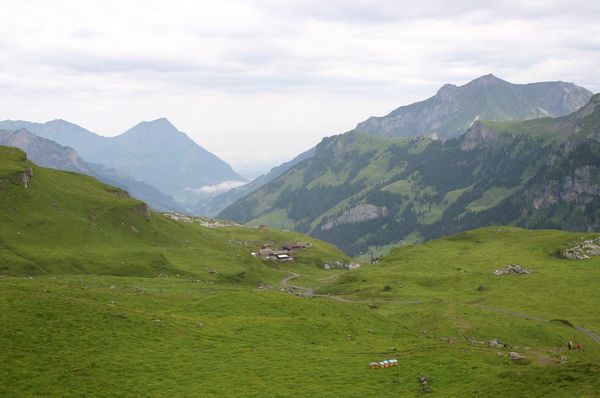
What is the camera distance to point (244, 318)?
248ft

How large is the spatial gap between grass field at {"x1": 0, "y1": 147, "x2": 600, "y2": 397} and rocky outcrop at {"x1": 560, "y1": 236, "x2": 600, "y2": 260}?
18.2 ft

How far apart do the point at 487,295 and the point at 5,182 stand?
132968mm

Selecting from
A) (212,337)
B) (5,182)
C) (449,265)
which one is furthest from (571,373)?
(5,182)

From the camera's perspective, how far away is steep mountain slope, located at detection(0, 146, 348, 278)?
12031 centimetres

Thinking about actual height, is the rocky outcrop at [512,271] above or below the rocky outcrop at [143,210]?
below

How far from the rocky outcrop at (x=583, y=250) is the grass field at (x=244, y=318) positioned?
5.55 m

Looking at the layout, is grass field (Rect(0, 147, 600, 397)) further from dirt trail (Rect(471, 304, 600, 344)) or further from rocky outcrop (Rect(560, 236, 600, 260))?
rocky outcrop (Rect(560, 236, 600, 260))

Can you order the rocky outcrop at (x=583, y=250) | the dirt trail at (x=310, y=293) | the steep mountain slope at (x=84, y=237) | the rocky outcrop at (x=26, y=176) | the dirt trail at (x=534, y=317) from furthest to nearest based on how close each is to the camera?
1. the rocky outcrop at (x=583, y=250)
2. the rocky outcrop at (x=26, y=176)
3. the steep mountain slope at (x=84, y=237)
4. the dirt trail at (x=310, y=293)
5. the dirt trail at (x=534, y=317)

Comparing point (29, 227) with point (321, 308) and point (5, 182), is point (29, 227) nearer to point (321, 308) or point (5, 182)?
point (5, 182)

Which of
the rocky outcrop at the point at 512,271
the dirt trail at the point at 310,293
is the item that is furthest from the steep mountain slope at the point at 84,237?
the rocky outcrop at the point at 512,271

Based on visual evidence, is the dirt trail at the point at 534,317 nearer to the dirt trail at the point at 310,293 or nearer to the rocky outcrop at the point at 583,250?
the dirt trail at the point at 310,293

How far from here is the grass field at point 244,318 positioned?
49.3 meters

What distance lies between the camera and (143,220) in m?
172

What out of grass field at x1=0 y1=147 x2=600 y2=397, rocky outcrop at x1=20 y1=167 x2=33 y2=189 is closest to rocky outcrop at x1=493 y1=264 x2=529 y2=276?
grass field at x1=0 y1=147 x2=600 y2=397
